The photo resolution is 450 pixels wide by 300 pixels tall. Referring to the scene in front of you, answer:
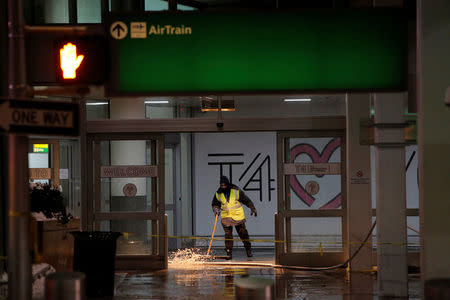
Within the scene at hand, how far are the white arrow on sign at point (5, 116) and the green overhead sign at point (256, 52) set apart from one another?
4.49 feet

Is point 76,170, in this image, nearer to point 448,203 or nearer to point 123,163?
point 123,163

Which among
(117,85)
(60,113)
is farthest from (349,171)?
(60,113)

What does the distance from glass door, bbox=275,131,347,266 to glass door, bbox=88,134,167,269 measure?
7.85 ft

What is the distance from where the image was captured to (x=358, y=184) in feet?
38.5

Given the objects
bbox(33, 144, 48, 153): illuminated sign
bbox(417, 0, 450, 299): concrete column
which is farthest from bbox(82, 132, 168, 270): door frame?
bbox(417, 0, 450, 299): concrete column

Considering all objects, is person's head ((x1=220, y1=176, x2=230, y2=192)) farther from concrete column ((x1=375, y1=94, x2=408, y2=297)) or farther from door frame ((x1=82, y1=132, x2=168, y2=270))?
concrete column ((x1=375, y1=94, x2=408, y2=297))

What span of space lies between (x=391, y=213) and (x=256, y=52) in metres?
3.84

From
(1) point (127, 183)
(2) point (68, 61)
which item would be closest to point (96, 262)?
(1) point (127, 183)

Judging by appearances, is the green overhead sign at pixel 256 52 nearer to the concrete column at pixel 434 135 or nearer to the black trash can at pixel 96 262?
the concrete column at pixel 434 135

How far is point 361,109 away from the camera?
11.7m

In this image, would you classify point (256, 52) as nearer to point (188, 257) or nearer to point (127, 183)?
point (127, 183)

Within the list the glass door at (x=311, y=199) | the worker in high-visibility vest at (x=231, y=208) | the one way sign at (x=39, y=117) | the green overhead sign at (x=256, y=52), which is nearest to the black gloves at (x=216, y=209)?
the worker in high-visibility vest at (x=231, y=208)

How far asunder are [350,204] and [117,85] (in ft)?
21.0

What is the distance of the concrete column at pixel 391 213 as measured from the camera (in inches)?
360
